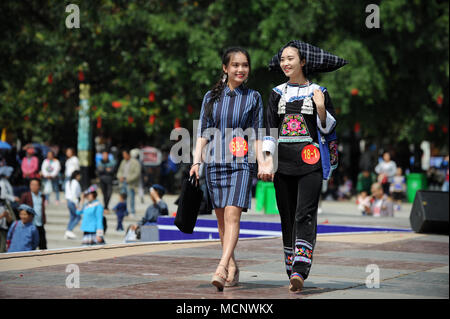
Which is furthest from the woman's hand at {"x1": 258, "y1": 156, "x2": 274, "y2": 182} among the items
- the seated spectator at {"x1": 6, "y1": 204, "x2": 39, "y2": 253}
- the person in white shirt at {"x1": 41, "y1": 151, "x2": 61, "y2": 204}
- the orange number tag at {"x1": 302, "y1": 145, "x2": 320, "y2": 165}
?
the person in white shirt at {"x1": 41, "y1": 151, "x2": 61, "y2": 204}

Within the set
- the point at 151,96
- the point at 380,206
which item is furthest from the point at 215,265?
the point at 151,96

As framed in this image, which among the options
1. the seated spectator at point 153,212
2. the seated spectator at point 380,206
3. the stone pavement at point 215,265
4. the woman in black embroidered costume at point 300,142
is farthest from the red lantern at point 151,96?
the woman in black embroidered costume at point 300,142

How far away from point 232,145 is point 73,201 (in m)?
12.0

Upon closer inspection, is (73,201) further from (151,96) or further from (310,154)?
(310,154)

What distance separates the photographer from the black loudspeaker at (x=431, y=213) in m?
12.9

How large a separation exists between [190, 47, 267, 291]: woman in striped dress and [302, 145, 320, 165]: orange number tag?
1.08ft

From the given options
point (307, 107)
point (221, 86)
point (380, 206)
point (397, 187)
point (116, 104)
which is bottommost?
point (380, 206)

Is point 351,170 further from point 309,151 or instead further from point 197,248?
point 309,151

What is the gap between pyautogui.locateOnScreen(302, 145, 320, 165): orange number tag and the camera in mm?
6727

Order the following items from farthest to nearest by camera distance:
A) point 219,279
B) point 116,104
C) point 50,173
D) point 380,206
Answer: point 116,104
point 50,173
point 380,206
point 219,279

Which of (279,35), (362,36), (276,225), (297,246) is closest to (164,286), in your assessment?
(297,246)

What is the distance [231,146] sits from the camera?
6625mm

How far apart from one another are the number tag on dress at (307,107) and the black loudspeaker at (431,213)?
6623 mm

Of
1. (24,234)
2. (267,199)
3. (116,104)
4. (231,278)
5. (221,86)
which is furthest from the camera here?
(116,104)
